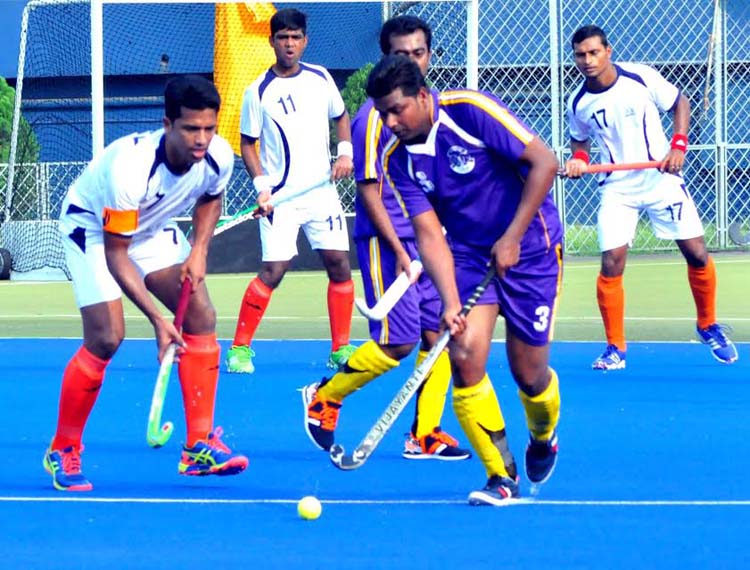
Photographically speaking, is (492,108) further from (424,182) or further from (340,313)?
(340,313)

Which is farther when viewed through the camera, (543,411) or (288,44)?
(288,44)

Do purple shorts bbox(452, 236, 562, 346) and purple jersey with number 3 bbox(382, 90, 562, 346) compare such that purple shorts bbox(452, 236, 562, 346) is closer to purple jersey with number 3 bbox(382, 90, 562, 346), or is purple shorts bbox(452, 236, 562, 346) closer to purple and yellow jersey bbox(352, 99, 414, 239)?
purple jersey with number 3 bbox(382, 90, 562, 346)

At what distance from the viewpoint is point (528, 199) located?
5.17m

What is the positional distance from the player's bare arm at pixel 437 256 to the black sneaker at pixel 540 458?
0.65 m

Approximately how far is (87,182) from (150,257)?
378mm

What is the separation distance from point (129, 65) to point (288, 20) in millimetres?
10878

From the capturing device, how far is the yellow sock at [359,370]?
641 centimetres

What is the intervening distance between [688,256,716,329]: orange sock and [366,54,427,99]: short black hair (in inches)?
184

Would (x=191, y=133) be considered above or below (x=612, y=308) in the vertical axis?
above

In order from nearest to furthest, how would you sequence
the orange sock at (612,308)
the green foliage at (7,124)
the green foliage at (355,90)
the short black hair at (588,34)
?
the short black hair at (588,34) < the orange sock at (612,308) < the green foliage at (355,90) < the green foliage at (7,124)

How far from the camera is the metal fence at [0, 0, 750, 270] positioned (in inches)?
706

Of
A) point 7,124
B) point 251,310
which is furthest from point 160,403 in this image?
point 7,124

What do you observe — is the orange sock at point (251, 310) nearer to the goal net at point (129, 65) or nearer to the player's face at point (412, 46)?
the player's face at point (412, 46)

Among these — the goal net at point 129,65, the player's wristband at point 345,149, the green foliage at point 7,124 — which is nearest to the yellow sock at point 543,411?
Result: the player's wristband at point 345,149
